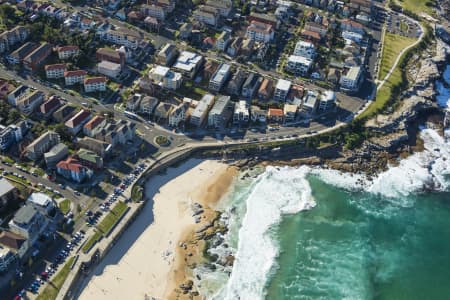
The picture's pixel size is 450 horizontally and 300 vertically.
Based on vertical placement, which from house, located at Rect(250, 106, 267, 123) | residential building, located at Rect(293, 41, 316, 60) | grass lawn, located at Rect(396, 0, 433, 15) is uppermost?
residential building, located at Rect(293, 41, 316, 60)

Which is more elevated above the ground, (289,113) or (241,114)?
(241,114)

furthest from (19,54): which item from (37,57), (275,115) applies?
(275,115)

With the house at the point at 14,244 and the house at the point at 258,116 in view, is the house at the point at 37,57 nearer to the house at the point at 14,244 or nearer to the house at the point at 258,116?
the house at the point at 14,244

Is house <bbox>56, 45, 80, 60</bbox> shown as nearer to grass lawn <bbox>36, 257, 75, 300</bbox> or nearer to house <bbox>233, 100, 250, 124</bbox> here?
house <bbox>233, 100, 250, 124</bbox>

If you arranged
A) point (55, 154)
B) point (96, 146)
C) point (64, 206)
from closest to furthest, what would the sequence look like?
1. point (64, 206)
2. point (55, 154)
3. point (96, 146)

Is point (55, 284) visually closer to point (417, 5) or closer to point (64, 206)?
point (64, 206)

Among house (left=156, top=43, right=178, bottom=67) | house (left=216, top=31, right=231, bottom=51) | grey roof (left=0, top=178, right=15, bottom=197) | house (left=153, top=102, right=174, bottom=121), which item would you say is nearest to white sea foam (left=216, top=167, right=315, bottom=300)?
house (left=153, top=102, right=174, bottom=121)

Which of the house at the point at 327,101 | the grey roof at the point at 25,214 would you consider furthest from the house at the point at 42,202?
the house at the point at 327,101
